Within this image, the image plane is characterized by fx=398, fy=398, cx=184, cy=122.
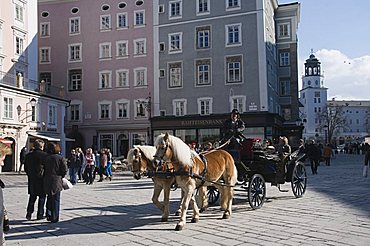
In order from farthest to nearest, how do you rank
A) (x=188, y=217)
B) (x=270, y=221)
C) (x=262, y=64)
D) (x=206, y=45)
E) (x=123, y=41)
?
(x=123, y=41) < (x=206, y=45) < (x=262, y=64) < (x=188, y=217) < (x=270, y=221)

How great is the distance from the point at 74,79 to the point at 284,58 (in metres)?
25.1

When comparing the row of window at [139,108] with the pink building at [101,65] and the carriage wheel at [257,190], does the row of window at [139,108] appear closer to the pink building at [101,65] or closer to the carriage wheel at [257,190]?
the pink building at [101,65]

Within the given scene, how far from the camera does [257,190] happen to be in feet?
34.8

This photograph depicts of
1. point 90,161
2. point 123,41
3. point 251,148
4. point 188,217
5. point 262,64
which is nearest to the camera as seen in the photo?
point 188,217

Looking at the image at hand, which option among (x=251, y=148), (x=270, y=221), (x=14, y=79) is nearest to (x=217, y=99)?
(x=14, y=79)

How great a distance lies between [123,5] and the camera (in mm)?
46125

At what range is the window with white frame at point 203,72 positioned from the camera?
41.6 m

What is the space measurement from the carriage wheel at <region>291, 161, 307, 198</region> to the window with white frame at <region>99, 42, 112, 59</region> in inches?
1440

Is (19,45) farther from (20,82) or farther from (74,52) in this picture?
(74,52)

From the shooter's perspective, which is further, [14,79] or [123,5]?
[123,5]

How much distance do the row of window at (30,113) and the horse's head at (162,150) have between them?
87.7 ft

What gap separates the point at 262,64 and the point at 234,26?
16.7 ft

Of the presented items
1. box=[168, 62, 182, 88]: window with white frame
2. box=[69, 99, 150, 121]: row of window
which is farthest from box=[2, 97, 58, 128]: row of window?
box=[168, 62, 182, 88]: window with white frame

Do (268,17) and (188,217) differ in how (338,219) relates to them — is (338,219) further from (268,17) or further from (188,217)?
(268,17)
